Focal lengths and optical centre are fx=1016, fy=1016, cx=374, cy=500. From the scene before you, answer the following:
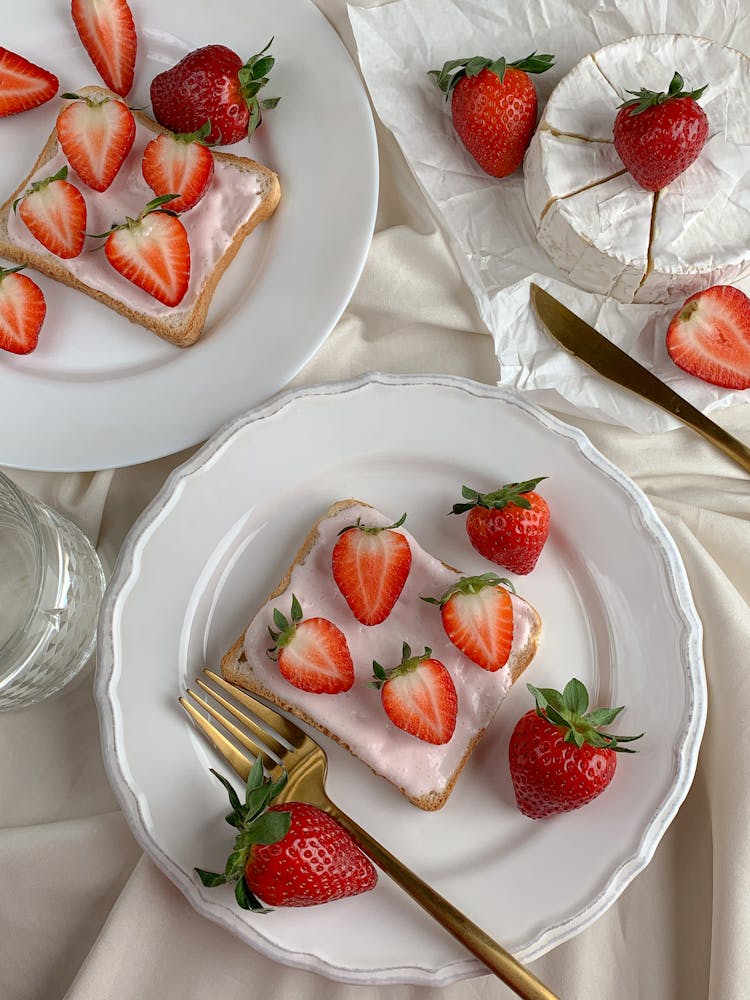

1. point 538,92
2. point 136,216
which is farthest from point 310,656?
point 538,92

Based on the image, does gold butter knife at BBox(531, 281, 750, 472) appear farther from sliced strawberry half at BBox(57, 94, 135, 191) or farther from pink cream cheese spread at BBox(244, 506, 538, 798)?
sliced strawberry half at BBox(57, 94, 135, 191)

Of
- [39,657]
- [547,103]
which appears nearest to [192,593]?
[39,657]

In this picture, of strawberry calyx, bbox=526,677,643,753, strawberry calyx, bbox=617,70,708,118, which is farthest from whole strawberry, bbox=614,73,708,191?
strawberry calyx, bbox=526,677,643,753

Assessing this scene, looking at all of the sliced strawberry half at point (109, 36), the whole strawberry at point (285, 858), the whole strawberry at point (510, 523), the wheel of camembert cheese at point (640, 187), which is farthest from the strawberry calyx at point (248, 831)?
the sliced strawberry half at point (109, 36)

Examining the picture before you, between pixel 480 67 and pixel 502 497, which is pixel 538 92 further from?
pixel 502 497

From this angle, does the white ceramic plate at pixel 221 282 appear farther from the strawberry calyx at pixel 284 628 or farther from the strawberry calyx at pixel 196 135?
the strawberry calyx at pixel 284 628

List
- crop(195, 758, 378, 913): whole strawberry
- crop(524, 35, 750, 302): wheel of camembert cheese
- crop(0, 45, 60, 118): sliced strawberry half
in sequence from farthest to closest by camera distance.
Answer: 1. crop(0, 45, 60, 118): sliced strawberry half
2. crop(524, 35, 750, 302): wheel of camembert cheese
3. crop(195, 758, 378, 913): whole strawberry
